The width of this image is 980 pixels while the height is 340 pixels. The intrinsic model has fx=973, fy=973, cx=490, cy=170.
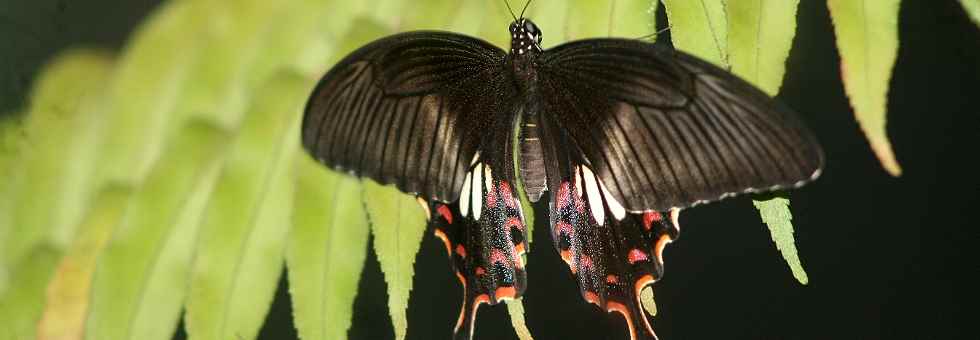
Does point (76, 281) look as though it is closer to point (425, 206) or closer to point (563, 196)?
point (425, 206)

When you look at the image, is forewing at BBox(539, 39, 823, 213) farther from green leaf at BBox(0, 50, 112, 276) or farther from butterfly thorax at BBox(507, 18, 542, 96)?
green leaf at BBox(0, 50, 112, 276)

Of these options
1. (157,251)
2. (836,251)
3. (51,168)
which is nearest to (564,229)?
(157,251)

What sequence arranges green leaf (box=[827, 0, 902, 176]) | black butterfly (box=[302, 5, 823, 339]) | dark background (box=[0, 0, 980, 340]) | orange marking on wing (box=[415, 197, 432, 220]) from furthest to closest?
dark background (box=[0, 0, 980, 340]) → orange marking on wing (box=[415, 197, 432, 220]) → black butterfly (box=[302, 5, 823, 339]) → green leaf (box=[827, 0, 902, 176])

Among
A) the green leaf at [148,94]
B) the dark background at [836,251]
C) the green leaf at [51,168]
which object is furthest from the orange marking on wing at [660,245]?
the dark background at [836,251]

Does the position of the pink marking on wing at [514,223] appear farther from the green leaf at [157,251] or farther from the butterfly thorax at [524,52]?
the green leaf at [157,251]

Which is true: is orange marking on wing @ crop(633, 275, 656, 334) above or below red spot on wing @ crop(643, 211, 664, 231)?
below

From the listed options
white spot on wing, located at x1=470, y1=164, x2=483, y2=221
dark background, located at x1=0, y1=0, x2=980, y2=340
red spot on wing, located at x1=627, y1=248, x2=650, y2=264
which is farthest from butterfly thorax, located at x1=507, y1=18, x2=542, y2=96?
dark background, located at x1=0, y1=0, x2=980, y2=340
